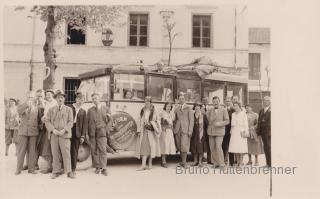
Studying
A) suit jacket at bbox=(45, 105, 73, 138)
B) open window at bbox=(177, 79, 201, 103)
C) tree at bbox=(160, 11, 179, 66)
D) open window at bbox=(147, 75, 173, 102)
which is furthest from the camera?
open window at bbox=(177, 79, 201, 103)

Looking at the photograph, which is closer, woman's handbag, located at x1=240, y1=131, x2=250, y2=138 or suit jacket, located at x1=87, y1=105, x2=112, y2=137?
suit jacket, located at x1=87, y1=105, x2=112, y2=137

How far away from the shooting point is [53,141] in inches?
226

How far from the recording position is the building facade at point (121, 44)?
5895mm

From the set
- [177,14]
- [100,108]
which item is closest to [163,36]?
[177,14]

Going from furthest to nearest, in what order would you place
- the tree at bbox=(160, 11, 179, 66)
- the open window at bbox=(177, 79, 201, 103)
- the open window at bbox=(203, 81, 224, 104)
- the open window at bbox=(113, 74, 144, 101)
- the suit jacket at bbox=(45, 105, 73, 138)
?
the open window at bbox=(203, 81, 224, 104) → the open window at bbox=(177, 79, 201, 103) → the open window at bbox=(113, 74, 144, 101) → the tree at bbox=(160, 11, 179, 66) → the suit jacket at bbox=(45, 105, 73, 138)

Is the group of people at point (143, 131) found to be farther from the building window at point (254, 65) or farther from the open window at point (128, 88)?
the building window at point (254, 65)

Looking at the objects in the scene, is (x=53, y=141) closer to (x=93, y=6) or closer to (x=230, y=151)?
(x=93, y=6)

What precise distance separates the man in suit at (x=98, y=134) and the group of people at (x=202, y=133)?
418 mm

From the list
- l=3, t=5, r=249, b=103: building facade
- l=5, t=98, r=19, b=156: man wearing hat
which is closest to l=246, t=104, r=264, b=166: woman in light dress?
l=3, t=5, r=249, b=103: building facade

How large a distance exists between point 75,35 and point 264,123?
2487 millimetres

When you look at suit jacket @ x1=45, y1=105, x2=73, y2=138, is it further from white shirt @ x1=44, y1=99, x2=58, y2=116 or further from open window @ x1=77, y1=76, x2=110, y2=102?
open window @ x1=77, y1=76, x2=110, y2=102

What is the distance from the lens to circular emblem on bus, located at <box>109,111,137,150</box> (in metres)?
5.88

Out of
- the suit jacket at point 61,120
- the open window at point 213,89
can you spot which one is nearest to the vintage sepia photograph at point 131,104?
the suit jacket at point 61,120

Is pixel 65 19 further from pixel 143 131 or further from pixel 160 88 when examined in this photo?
pixel 143 131
